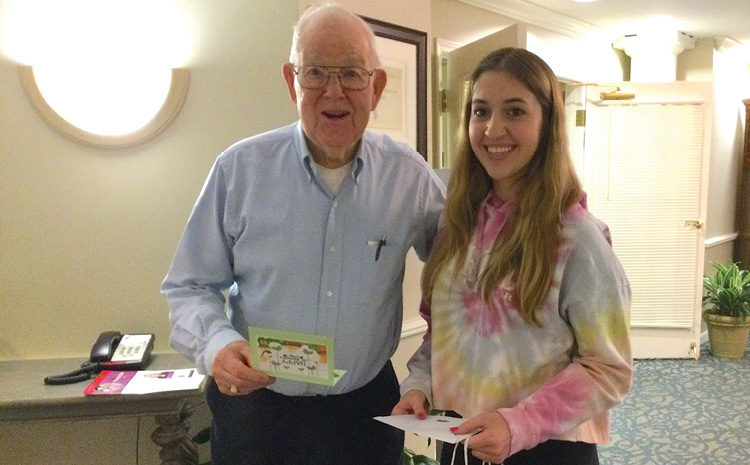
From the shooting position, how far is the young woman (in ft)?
3.35

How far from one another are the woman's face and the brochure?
1.06 metres

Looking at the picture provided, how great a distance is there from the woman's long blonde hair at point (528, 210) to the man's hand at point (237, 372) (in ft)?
1.37

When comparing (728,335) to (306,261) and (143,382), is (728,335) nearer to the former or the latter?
(306,261)

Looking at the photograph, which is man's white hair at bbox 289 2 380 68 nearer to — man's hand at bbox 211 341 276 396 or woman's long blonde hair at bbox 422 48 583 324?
woman's long blonde hair at bbox 422 48 583 324

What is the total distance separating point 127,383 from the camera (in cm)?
159

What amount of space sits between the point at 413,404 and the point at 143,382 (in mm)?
879

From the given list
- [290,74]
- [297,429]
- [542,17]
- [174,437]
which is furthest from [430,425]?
[542,17]

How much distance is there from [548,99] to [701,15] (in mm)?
3489

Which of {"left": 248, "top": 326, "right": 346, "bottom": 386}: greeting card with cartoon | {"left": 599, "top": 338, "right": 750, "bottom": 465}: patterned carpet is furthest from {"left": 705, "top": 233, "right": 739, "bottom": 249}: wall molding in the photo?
{"left": 248, "top": 326, "right": 346, "bottom": 386}: greeting card with cartoon

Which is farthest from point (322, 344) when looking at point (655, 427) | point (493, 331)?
point (655, 427)

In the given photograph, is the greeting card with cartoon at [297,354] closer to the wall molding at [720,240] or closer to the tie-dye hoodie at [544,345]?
the tie-dye hoodie at [544,345]

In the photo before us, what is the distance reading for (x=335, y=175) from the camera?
1315 millimetres

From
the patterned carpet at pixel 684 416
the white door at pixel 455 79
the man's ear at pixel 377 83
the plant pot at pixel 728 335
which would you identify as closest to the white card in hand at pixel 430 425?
the man's ear at pixel 377 83

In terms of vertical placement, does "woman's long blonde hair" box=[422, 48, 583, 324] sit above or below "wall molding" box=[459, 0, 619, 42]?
below
